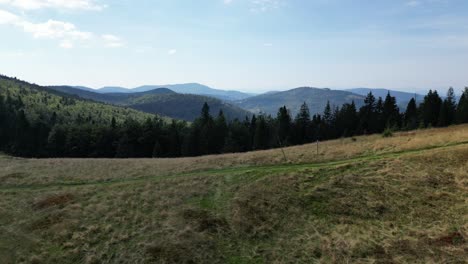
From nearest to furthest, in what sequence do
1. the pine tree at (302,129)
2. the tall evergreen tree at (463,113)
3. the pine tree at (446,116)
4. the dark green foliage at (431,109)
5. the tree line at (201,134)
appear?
the tall evergreen tree at (463,113) < the pine tree at (446,116) < the dark green foliage at (431,109) < the tree line at (201,134) < the pine tree at (302,129)

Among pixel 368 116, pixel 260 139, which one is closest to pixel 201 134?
pixel 260 139

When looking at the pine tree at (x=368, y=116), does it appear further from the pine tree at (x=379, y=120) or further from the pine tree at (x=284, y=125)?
the pine tree at (x=284, y=125)

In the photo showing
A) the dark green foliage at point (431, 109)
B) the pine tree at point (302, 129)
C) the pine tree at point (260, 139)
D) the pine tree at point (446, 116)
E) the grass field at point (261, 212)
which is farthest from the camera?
the pine tree at point (302, 129)

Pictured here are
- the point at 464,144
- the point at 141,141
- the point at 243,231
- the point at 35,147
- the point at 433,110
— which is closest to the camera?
the point at 243,231

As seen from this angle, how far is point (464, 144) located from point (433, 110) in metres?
59.8

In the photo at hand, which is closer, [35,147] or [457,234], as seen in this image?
[457,234]

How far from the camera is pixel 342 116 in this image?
95500 millimetres

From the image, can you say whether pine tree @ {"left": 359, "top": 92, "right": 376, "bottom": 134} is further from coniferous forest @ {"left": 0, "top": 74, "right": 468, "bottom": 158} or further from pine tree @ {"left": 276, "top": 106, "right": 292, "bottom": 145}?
pine tree @ {"left": 276, "top": 106, "right": 292, "bottom": 145}

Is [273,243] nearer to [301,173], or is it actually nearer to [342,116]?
[301,173]

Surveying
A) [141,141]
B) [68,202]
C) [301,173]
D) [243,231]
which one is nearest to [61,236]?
[68,202]

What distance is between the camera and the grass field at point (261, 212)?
730 inches

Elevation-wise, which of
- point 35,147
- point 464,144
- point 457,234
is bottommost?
point 35,147

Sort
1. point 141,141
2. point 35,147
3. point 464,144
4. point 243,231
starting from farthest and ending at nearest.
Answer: point 35,147
point 141,141
point 464,144
point 243,231

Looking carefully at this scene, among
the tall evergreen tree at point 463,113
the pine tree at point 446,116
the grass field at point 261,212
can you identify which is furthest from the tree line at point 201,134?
the grass field at point 261,212
